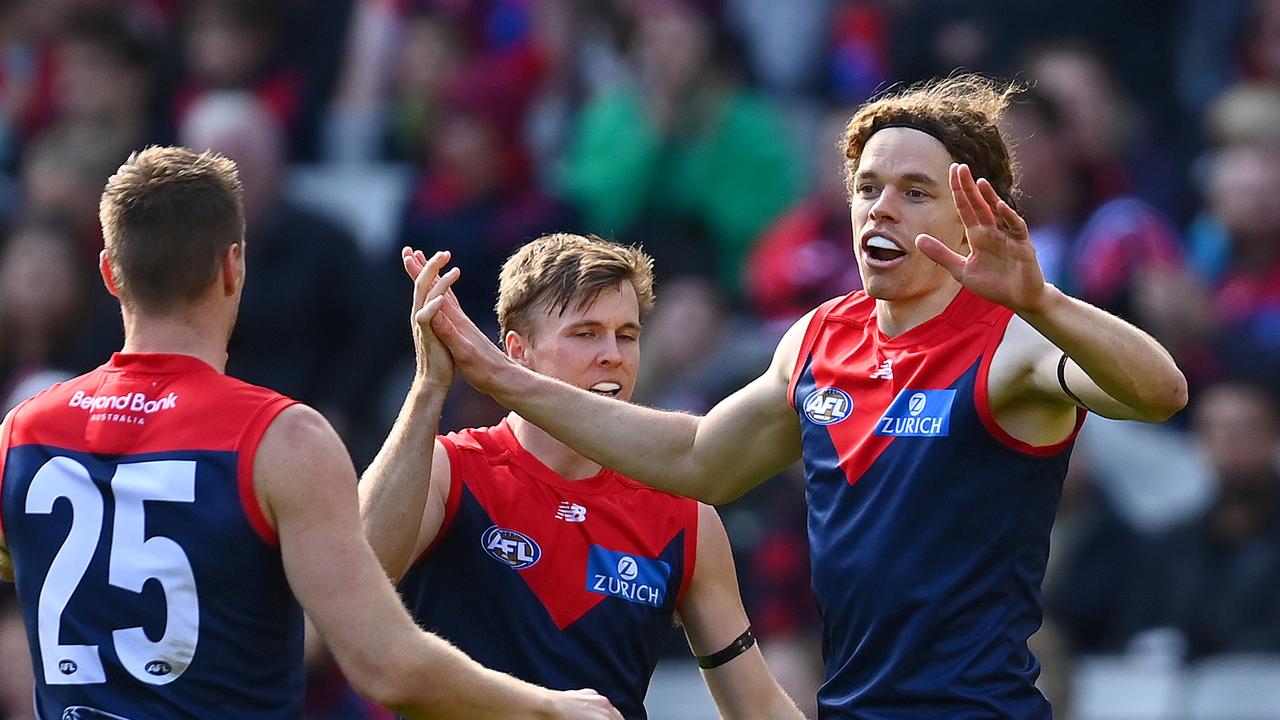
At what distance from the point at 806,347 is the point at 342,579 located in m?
1.50

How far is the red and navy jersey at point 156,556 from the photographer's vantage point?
15.0ft

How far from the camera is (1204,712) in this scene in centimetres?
891

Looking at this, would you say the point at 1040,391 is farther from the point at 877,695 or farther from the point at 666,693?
the point at 666,693

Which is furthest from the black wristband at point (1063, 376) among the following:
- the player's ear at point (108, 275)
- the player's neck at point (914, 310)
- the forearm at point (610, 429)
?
the player's ear at point (108, 275)

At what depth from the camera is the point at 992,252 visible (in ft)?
15.2

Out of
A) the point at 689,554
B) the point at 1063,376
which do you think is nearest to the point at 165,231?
the point at 689,554

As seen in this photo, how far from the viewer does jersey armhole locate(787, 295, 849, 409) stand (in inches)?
212

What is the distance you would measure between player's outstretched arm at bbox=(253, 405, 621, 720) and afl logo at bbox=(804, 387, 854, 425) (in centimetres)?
115

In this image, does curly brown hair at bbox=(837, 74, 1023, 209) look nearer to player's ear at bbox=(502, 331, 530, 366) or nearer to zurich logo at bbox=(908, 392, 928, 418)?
zurich logo at bbox=(908, 392, 928, 418)

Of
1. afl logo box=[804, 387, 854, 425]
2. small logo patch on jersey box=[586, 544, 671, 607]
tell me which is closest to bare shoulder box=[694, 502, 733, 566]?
small logo patch on jersey box=[586, 544, 671, 607]

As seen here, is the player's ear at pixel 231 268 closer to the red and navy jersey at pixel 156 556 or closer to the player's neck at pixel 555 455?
the red and navy jersey at pixel 156 556

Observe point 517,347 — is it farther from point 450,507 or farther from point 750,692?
point 750,692

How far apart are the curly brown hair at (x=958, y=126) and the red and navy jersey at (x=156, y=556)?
1.71 metres

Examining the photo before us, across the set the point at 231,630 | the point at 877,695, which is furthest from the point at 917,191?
the point at 231,630
